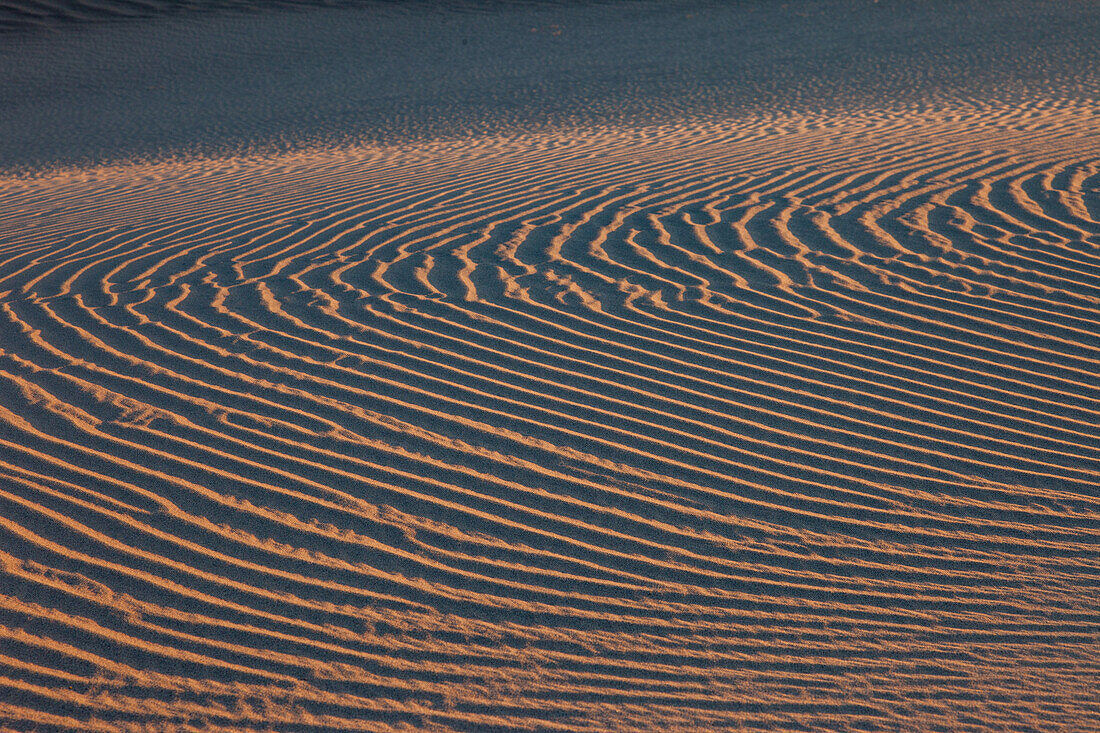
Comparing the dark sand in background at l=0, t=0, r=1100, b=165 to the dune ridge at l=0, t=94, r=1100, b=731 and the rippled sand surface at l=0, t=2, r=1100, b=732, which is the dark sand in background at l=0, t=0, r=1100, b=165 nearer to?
the rippled sand surface at l=0, t=2, r=1100, b=732

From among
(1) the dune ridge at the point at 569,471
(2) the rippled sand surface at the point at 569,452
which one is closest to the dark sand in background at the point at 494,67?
(2) the rippled sand surface at the point at 569,452

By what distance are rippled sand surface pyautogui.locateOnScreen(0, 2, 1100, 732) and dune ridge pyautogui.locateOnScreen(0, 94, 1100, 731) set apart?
17mm

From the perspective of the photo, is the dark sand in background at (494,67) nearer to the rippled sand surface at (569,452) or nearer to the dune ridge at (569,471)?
the rippled sand surface at (569,452)

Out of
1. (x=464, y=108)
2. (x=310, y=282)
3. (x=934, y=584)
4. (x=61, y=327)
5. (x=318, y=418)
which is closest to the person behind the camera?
(x=934, y=584)

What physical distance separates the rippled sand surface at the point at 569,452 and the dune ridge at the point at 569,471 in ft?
0.06

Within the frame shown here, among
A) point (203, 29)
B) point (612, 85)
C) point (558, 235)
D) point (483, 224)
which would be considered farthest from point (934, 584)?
point (203, 29)

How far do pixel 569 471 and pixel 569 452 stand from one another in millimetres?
137

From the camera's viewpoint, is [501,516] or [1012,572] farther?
[501,516]

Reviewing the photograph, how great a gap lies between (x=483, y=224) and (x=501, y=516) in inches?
142

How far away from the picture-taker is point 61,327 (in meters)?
5.00

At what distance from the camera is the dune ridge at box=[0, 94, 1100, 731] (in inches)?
111

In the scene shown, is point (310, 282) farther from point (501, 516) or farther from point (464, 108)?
point (464, 108)

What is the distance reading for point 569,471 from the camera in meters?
3.75

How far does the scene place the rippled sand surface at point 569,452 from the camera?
2820 mm
